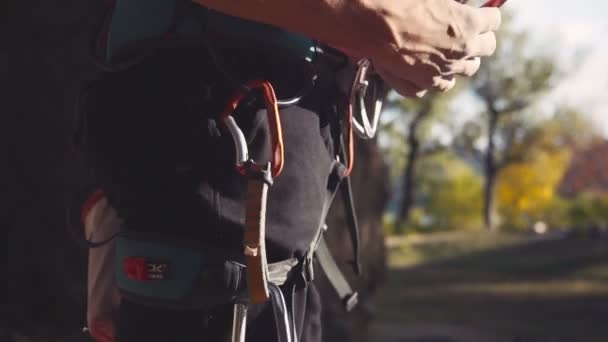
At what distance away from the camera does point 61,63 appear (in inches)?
151

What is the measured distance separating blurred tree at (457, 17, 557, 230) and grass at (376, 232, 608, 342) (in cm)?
1129

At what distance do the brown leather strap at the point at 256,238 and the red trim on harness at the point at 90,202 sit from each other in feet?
1.23

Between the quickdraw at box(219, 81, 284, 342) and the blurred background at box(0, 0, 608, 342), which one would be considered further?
the blurred background at box(0, 0, 608, 342)

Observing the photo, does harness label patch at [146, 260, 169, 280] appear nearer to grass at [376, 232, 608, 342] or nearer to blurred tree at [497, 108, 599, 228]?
grass at [376, 232, 608, 342]

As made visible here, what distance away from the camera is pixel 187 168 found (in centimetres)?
125

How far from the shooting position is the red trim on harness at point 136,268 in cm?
128

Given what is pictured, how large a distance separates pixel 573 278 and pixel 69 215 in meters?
9.09

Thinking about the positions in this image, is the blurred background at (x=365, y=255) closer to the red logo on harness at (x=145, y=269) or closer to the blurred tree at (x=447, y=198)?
the red logo on harness at (x=145, y=269)

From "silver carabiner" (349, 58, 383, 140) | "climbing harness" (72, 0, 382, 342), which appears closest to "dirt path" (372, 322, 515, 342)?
"silver carabiner" (349, 58, 383, 140)

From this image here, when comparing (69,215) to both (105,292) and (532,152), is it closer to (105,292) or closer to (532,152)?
(105,292)

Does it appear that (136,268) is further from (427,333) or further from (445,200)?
(445,200)

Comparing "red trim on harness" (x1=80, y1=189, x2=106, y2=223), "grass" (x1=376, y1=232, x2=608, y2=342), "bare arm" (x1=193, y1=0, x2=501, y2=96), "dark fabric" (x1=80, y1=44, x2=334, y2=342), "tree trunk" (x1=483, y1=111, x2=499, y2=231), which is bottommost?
"tree trunk" (x1=483, y1=111, x2=499, y2=231)

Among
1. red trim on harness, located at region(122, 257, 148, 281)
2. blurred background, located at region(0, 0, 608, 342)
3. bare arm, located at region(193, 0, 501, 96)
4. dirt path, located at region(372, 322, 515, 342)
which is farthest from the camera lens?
dirt path, located at region(372, 322, 515, 342)

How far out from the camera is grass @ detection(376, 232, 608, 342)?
23.9ft
